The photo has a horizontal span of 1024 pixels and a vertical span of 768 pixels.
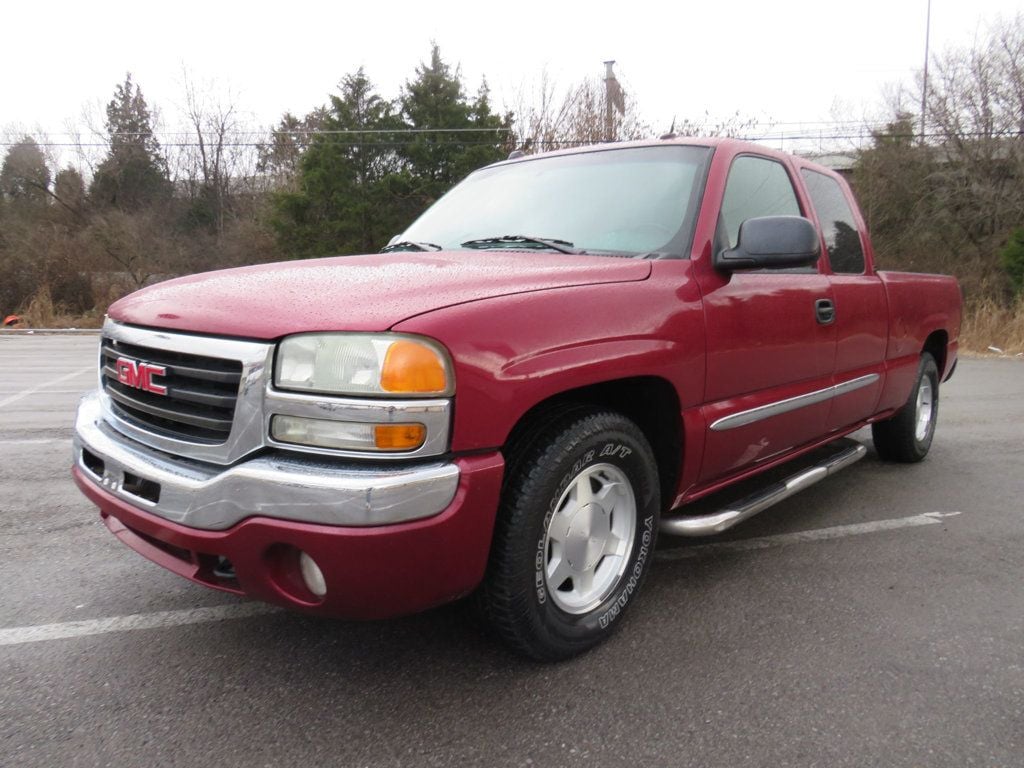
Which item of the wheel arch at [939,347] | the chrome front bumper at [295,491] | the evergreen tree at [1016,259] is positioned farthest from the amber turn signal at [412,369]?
the evergreen tree at [1016,259]

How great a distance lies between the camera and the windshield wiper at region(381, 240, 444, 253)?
3274 mm

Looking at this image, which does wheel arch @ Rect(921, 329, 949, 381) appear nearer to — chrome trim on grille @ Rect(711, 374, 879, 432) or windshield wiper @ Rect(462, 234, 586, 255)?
chrome trim on grille @ Rect(711, 374, 879, 432)

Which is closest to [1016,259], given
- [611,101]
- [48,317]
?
[611,101]

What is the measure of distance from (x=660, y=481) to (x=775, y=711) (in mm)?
894

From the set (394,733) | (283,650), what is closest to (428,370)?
(394,733)

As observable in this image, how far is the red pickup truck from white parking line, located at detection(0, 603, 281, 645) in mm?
428

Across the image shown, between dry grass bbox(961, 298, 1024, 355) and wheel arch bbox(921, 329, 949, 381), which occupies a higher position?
wheel arch bbox(921, 329, 949, 381)

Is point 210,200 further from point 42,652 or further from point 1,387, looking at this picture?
point 42,652

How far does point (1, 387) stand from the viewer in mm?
8500

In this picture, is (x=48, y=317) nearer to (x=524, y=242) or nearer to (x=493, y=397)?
(x=524, y=242)

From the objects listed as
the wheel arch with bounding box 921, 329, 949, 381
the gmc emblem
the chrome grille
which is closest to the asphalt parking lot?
the chrome grille

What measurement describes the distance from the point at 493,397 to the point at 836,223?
282cm

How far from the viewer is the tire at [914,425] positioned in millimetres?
4750

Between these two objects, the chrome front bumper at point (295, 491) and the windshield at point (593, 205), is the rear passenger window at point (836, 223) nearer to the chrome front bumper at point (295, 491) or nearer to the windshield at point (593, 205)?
the windshield at point (593, 205)
